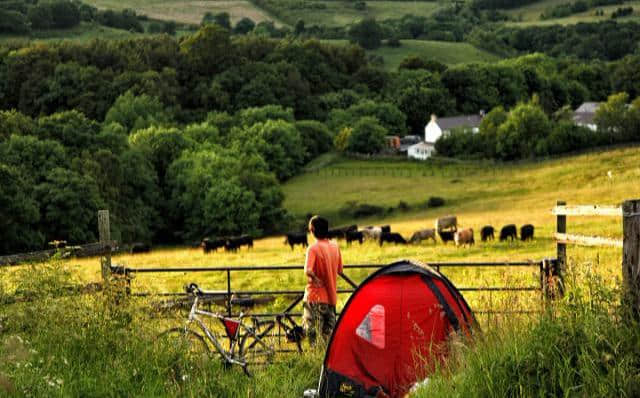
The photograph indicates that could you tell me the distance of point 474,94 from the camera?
158 m

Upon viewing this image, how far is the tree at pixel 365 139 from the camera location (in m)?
115

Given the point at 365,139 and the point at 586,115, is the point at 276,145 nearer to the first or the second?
the point at 365,139

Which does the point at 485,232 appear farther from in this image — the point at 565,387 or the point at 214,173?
the point at 214,173

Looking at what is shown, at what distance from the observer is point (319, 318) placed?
11.9 meters

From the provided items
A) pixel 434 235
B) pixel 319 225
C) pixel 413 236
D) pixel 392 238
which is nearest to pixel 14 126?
pixel 392 238

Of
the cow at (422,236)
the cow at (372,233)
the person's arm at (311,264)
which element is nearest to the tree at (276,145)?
the cow at (372,233)

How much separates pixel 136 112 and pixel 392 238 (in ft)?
264

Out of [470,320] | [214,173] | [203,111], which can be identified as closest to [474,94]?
[203,111]

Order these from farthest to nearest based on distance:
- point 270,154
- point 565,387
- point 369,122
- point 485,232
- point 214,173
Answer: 1. point 369,122
2. point 270,154
3. point 214,173
4. point 485,232
5. point 565,387

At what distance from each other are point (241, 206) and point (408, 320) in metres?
63.7

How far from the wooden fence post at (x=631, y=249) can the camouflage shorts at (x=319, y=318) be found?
4.80 m

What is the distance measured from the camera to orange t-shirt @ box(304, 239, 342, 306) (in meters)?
11.7

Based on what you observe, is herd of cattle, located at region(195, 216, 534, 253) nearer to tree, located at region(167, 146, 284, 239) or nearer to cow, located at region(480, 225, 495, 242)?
cow, located at region(480, 225, 495, 242)

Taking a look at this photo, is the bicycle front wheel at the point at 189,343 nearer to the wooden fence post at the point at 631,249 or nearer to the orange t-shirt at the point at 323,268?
the orange t-shirt at the point at 323,268
